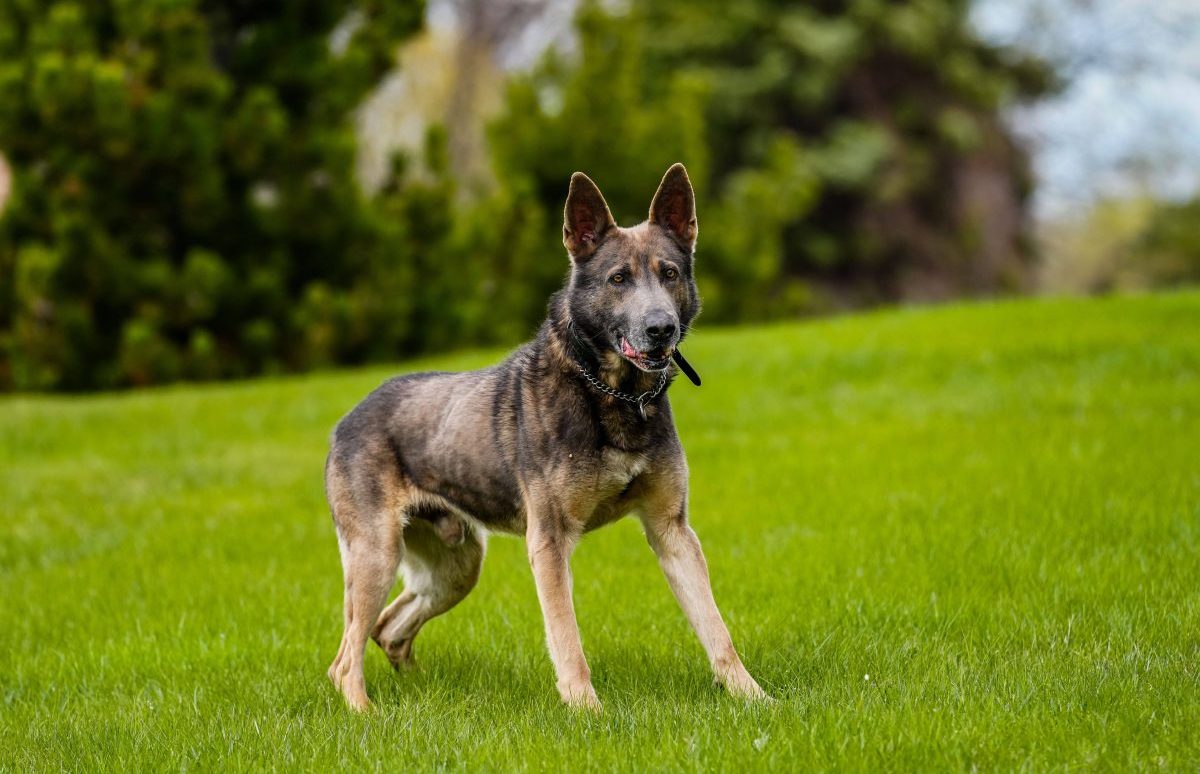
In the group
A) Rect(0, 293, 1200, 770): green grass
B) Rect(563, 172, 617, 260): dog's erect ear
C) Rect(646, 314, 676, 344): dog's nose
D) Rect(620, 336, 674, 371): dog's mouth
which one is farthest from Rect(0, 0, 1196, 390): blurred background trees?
Rect(646, 314, 676, 344): dog's nose

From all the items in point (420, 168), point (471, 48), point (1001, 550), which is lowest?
point (1001, 550)

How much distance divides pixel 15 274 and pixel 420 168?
711cm

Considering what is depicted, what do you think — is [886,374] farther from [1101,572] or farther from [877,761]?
[877,761]

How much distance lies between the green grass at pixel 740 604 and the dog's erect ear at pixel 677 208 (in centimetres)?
200

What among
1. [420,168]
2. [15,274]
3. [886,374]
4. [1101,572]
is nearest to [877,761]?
[1101,572]

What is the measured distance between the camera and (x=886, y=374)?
48.6ft

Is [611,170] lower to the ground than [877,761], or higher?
higher

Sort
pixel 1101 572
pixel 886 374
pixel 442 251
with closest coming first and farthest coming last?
pixel 1101 572 → pixel 886 374 → pixel 442 251

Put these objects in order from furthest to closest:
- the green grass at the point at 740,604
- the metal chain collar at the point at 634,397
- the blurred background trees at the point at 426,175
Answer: the blurred background trees at the point at 426,175 → the metal chain collar at the point at 634,397 → the green grass at the point at 740,604

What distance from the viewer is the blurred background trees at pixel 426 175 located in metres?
18.2

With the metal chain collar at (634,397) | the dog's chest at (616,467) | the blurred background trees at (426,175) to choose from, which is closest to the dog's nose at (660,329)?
the metal chain collar at (634,397)

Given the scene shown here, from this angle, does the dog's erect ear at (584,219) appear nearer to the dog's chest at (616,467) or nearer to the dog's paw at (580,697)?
the dog's chest at (616,467)

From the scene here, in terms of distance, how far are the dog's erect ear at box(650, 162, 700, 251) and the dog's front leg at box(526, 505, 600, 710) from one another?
1.35m

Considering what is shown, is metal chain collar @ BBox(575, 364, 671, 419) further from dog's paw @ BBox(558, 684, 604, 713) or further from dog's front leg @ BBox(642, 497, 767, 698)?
dog's paw @ BBox(558, 684, 604, 713)
